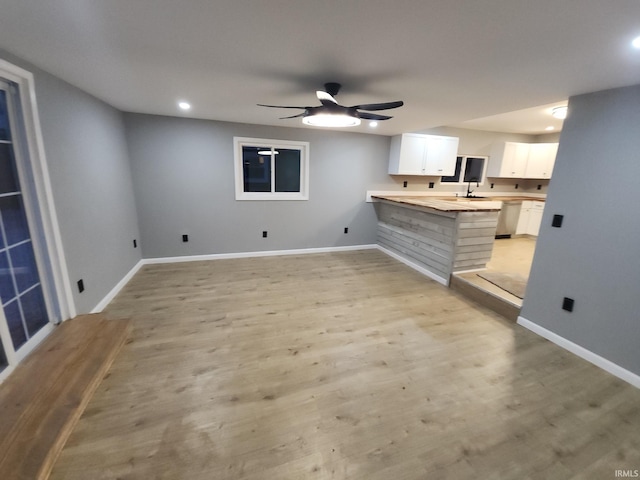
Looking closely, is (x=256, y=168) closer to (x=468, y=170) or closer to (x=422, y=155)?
(x=422, y=155)

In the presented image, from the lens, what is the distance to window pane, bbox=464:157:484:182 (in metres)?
5.77

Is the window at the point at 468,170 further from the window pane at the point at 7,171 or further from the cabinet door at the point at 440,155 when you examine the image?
the window pane at the point at 7,171

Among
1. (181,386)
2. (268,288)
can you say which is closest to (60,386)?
(181,386)

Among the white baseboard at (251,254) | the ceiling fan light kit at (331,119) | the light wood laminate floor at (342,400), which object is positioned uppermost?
the ceiling fan light kit at (331,119)

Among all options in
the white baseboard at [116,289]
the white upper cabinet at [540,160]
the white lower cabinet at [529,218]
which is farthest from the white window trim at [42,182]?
the white upper cabinet at [540,160]

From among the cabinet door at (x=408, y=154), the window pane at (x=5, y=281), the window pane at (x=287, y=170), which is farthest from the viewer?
the cabinet door at (x=408, y=154)

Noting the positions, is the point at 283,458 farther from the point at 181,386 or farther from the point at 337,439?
the point at 181,386

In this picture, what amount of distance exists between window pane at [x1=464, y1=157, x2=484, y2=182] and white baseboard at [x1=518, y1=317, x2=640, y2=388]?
3848 millimetres

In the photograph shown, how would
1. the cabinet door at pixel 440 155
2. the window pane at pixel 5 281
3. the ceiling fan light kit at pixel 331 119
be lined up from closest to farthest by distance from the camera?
the window pane at pixel 5 281 < the ceiling fan light kit at pixel 331 119 < the cabinet door at pixel 440 155

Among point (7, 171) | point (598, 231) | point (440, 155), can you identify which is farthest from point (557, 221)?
point (7, 171)

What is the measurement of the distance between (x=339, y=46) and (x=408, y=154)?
368 centimetres

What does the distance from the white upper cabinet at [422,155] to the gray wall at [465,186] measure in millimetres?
295

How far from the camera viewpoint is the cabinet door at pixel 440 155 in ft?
16.5

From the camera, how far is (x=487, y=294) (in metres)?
3.18
